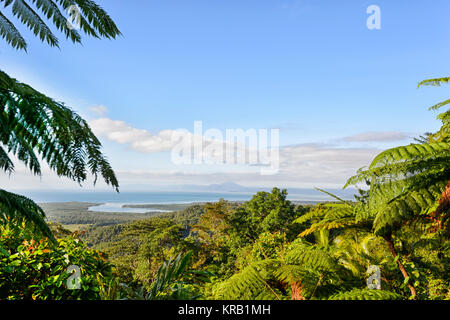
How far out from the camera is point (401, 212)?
197 cm

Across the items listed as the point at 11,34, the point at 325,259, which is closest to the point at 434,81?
the point at 325,259

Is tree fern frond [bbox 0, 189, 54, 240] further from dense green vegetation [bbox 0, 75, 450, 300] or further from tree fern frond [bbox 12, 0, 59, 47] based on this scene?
tree fern frond [bbox 12, 0, 59, 47]

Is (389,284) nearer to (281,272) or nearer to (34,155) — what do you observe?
(281,272)

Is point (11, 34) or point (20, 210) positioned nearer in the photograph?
point (20, 210)

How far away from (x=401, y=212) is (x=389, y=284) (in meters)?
1.29

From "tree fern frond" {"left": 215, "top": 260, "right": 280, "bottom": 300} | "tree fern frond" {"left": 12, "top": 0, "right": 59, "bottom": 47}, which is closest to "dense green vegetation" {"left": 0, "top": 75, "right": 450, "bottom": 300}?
"tree fern frond" {"left": 215, "top": 260, "right": 280, "bottom": 300}

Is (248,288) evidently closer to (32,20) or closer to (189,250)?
(189,250)

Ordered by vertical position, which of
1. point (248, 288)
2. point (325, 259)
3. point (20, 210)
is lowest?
point (248, 288)

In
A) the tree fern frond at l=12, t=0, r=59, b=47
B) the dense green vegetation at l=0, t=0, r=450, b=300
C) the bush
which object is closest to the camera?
the dense green vegetation at l=0, t=0, r=450, b=300

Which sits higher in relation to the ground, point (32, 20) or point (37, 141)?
point (32, 20)

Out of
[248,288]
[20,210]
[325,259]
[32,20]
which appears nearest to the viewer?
[20,210]

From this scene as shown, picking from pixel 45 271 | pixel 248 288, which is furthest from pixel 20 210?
pixel 248 288

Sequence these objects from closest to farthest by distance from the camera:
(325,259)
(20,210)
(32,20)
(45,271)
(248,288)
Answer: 1. (20,210)
2. (248,288)
3. (325,259)
4. (45,271)
5. (32,20)

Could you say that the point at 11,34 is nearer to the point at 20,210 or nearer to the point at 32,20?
the point at 32,20
